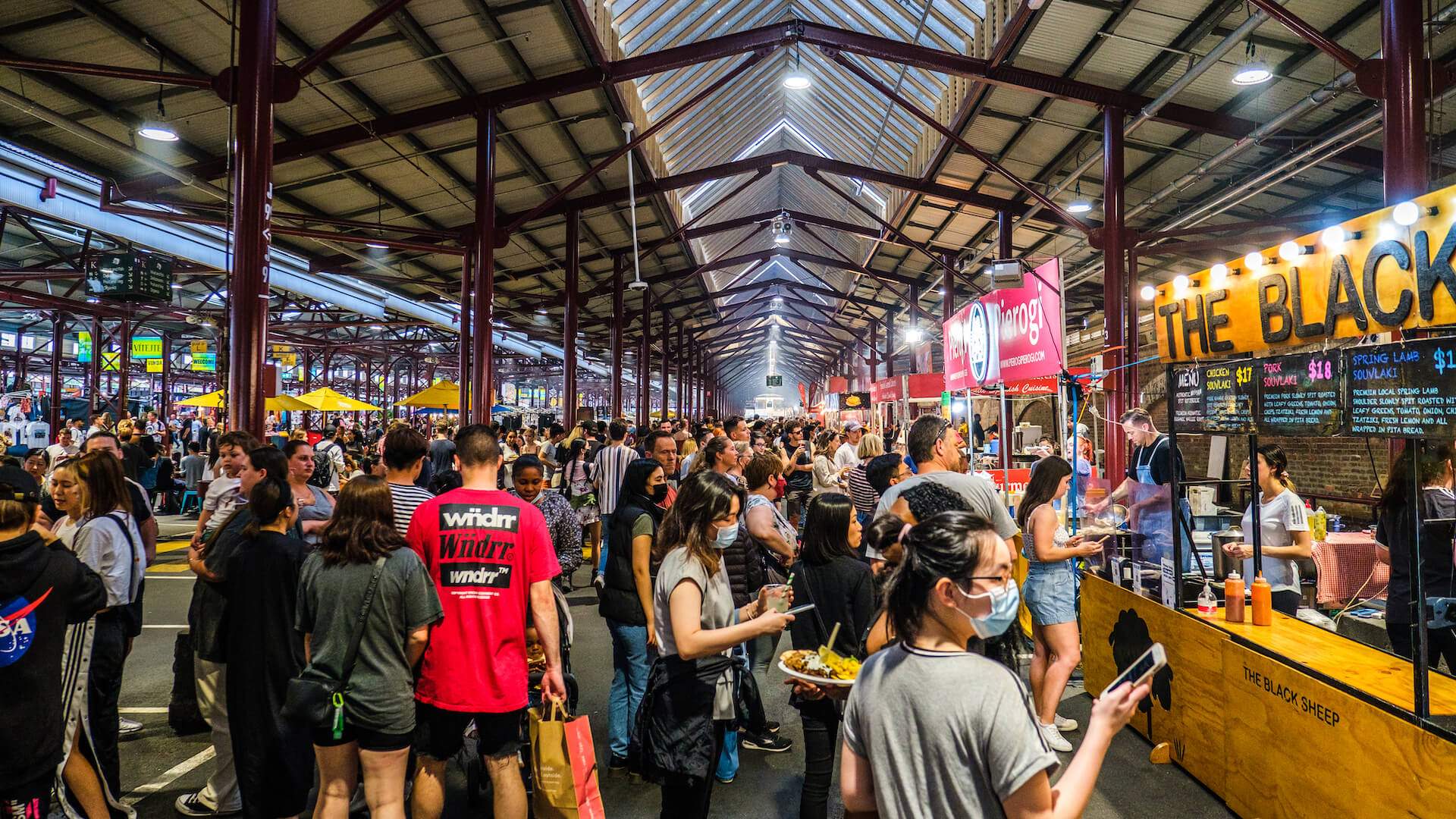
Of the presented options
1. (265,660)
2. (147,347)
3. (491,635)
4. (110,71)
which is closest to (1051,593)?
(491,635)

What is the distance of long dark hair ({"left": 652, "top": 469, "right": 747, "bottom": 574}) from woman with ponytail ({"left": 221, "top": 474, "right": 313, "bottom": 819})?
157cm

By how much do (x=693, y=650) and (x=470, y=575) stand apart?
41.4 inches

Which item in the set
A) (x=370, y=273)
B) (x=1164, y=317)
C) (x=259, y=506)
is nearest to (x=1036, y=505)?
(x=1164, y=317)

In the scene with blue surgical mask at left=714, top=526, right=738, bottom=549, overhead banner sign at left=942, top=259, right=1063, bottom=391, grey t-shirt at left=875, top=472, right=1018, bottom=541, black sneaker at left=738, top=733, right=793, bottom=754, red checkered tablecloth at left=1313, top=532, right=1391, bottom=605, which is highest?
overhead banner sign at left=942, top=259, right=1063, bottom=391

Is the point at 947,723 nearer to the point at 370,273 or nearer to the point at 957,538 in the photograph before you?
the point at 957,538

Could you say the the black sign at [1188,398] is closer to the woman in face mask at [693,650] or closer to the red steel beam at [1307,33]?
the woman in face mask at [693,650]

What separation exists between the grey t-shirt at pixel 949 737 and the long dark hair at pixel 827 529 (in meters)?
1.75

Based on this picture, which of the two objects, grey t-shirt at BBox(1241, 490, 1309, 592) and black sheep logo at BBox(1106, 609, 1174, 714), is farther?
grey t-shirt at BBox(1241, 490, 1309, 592)

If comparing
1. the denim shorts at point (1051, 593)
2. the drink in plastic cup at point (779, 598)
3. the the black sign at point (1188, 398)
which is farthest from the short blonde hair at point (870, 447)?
the drink in plastic cup at point (779, 598)

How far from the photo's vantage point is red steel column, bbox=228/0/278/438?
6.18 m

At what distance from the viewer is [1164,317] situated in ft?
17.2

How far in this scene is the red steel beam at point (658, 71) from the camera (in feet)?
33.7

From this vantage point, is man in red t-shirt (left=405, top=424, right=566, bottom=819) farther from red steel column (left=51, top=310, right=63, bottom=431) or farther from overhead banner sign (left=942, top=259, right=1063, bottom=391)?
red steel column (left=51, top=310, right=63, bottom=431)

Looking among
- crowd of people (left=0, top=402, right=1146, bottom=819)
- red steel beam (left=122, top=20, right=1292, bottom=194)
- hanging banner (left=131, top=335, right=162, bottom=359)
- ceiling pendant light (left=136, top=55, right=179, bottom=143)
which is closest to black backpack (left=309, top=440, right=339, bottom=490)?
red steel beam (left=122, top=20, right=1292, bottom=194)
